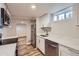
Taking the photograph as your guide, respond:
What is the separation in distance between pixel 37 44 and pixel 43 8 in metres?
0.66

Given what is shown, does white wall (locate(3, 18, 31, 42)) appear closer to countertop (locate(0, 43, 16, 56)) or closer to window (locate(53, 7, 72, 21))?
countertop (locate(0, 43, 16, 56))

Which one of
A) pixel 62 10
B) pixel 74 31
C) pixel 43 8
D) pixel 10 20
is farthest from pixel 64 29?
pixel 10 20

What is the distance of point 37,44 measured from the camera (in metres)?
1.68

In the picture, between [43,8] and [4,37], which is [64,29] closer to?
[43,8]

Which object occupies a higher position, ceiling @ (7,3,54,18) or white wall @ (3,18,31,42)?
ceiling @ (7,3,54,18)

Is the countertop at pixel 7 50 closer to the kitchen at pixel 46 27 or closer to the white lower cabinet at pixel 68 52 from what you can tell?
the kitchen at pixel 46 27

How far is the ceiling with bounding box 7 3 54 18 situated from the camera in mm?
1234

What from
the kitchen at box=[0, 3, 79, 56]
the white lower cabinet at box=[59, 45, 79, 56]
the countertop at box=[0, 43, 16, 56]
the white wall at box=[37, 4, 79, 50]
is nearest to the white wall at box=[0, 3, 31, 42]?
the kitchen at box=[0, 3, 79, 56]

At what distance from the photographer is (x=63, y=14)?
1.41m

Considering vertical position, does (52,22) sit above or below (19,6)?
below

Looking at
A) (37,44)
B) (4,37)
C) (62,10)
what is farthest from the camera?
(37,44)

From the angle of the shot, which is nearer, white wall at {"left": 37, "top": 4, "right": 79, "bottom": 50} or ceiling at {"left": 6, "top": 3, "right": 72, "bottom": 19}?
ceiling at {"left": 6, "top": 3, "right": 72, "bottom": 19}

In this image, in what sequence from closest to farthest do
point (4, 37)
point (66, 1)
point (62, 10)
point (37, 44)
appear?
1. point (66, 1)
2. point (4, 37)
3. point (62, 10)
4. point (37, 44)

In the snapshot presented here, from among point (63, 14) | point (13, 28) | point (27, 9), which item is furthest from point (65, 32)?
point (13, 28)
